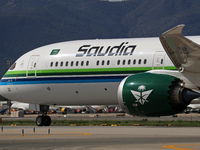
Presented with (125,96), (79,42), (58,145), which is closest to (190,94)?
(125,96)

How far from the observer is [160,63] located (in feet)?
99.1

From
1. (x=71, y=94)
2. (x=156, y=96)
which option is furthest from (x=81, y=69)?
(x=156, y=96)

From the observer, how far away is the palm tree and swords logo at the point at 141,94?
2149cm

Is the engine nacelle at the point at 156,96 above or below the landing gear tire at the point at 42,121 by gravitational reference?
above

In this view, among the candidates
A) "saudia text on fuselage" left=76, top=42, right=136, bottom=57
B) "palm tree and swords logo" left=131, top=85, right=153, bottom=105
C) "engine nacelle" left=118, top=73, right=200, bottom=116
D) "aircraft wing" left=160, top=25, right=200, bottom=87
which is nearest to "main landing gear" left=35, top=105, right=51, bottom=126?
"saudia text on fuselage" left=76, top=42, right=136, bottom=57

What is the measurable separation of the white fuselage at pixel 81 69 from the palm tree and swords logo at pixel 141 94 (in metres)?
8.45

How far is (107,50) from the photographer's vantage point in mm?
32844

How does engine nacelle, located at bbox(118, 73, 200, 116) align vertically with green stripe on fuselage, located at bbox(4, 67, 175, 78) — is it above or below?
below

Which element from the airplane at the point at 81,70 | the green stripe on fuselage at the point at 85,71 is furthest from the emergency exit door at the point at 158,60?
the green stripe on fuselage at the point at 85,71

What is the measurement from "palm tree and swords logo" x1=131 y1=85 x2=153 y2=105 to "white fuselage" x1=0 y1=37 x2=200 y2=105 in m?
8.45

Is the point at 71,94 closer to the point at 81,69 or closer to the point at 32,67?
the point at 81,69

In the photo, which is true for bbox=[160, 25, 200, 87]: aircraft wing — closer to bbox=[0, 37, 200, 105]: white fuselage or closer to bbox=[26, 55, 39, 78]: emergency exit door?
bbox=[0, 37, 200, 105]: white fuselage

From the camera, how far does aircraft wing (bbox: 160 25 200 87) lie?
20.2 meters

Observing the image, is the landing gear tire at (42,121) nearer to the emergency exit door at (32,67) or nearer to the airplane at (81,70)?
the airplane at (81,70)
